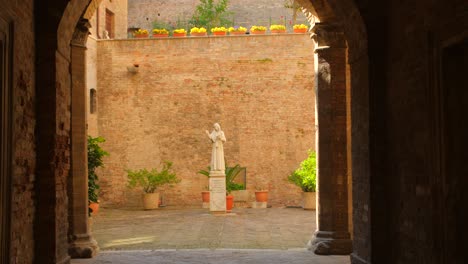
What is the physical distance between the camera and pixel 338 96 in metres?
9.85

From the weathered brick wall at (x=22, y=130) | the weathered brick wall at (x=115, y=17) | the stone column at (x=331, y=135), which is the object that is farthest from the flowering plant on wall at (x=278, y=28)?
the weathered brick wall at (x=22, y=130)

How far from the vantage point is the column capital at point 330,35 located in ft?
32.1

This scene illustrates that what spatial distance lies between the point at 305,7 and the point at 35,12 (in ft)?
14.2

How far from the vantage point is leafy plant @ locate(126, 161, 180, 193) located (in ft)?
69.3

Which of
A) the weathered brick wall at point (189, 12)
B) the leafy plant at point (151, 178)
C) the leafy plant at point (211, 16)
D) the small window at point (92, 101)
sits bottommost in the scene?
the leafy plant at point (151, 178)

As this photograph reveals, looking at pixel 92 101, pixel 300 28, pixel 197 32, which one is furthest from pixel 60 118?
pixel 197 32

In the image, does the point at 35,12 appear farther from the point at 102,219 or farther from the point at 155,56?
the point at 155,56

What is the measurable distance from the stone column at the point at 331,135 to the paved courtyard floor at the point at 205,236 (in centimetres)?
68

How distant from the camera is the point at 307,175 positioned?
19.7 m

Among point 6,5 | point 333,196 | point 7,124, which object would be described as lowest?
point 333,196

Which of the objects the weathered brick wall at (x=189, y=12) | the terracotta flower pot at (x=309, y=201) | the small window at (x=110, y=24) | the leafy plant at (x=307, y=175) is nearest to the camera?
the leafy plant at (x=307, y=175)

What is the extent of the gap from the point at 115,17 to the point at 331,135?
728 inches

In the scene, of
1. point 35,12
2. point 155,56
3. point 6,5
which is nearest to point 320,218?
point 35,12

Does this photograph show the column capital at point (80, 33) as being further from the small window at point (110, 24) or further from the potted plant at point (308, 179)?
the small window at point (110, 24)
